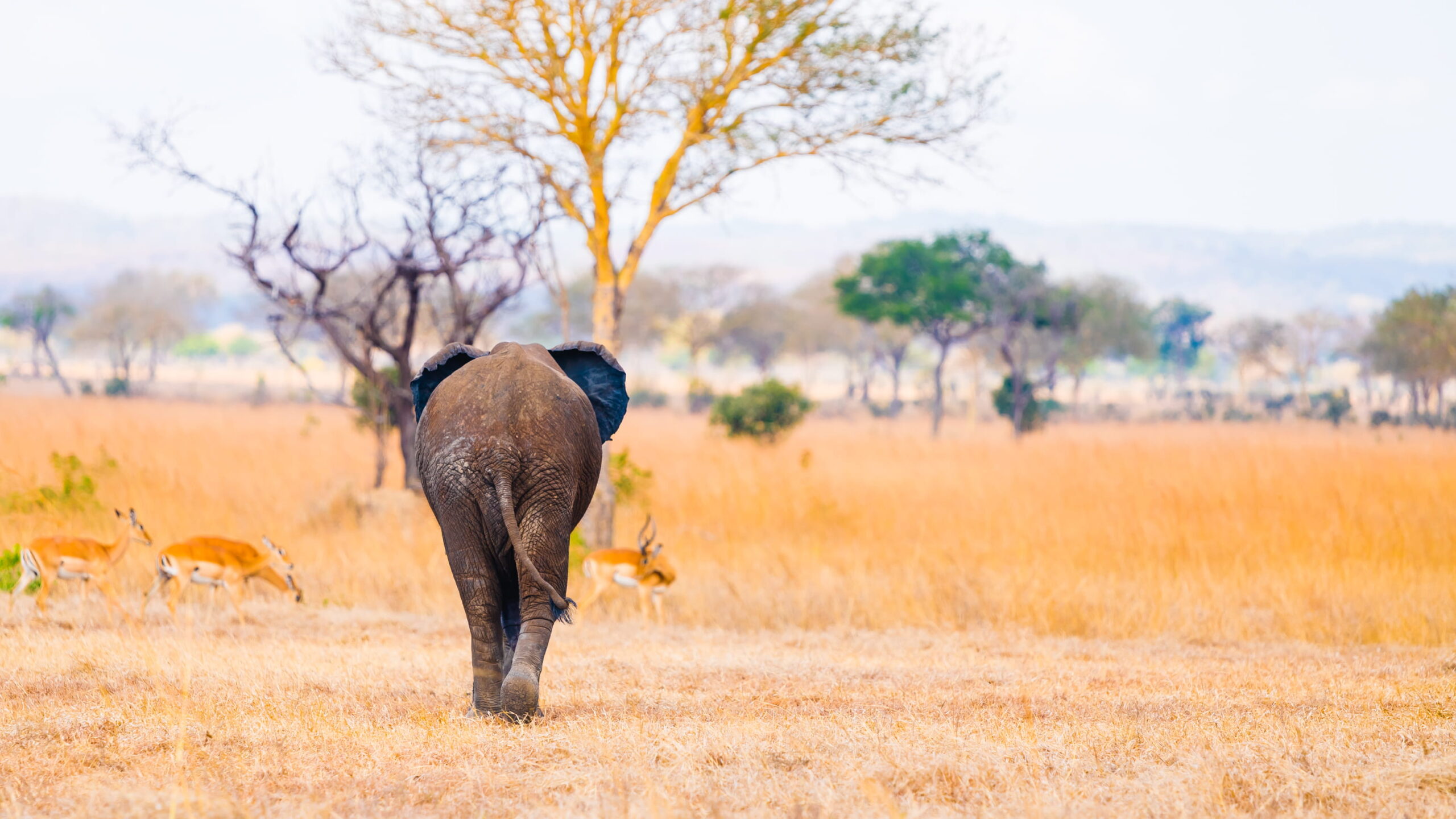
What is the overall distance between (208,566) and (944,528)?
7.10m

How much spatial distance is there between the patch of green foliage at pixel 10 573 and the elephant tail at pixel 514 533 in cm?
592

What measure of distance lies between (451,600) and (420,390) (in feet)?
15.9

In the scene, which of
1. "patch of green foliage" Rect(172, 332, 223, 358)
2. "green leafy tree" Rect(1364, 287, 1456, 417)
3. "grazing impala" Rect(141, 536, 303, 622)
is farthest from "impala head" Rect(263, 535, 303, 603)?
"patch of green foliage" Rect(172, 332, 223, 358)

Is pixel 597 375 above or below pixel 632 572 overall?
above

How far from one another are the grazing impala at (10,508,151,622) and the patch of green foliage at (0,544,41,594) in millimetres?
666

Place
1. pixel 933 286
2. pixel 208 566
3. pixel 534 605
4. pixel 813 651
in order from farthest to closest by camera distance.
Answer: pixel 933 286, pixel 208 566, pixel 813 651, pixel 534 605

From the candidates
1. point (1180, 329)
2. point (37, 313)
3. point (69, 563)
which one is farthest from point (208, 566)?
point (1180, 329)

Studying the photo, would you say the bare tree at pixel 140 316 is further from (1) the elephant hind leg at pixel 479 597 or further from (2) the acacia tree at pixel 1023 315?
(1) the elephant hind leg at pixel 479 597

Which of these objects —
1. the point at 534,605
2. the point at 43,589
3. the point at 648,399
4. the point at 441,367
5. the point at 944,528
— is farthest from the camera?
the point at 648,399

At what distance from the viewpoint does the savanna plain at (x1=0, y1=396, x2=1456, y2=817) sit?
4223 mm

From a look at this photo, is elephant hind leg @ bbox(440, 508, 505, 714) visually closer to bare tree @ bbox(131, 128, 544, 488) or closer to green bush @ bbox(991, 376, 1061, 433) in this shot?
bare tree @ bbox(131, 128, 544, 488)

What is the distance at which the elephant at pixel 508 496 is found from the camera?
209 inches

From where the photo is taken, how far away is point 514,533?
5.19m

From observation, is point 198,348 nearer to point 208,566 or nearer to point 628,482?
point 628,482
